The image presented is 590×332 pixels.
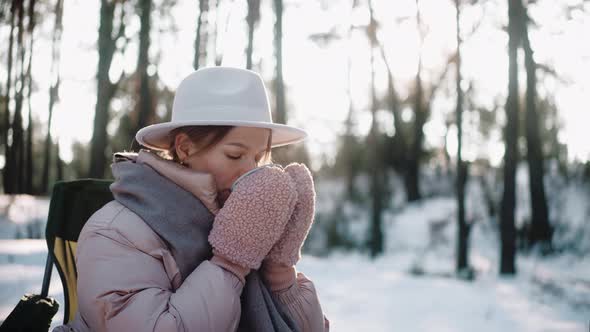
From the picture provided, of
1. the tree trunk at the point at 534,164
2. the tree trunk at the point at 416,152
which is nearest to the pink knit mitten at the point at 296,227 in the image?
the tree trunk at the point at 534,164

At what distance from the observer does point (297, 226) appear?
70.6 inches

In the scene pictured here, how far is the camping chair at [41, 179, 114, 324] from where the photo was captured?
2.31 meters

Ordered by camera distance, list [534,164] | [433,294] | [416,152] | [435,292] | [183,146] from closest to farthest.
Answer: [183,146], [433,294], [435,292], [534,164], [416,152]

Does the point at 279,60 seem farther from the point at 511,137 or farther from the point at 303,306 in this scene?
the point at 303,306

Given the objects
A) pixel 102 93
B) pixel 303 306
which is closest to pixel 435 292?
pixel 303 306

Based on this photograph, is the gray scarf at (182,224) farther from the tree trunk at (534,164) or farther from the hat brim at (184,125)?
the tree trunk at (534,164)

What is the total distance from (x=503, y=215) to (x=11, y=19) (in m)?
12.9

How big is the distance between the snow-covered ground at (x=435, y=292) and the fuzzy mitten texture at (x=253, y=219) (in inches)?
95.7

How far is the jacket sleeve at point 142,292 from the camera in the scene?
1.50m

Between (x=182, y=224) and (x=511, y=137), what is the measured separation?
28.8 ft

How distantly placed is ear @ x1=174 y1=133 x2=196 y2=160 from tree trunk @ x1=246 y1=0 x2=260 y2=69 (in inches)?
288

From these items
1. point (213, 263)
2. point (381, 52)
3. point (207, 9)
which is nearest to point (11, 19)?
point (207, 9)

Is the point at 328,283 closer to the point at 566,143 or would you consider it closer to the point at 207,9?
the point at 207,9

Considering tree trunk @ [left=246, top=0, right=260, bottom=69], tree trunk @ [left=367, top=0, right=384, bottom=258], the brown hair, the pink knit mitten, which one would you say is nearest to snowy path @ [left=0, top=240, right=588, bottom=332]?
the brown hair
